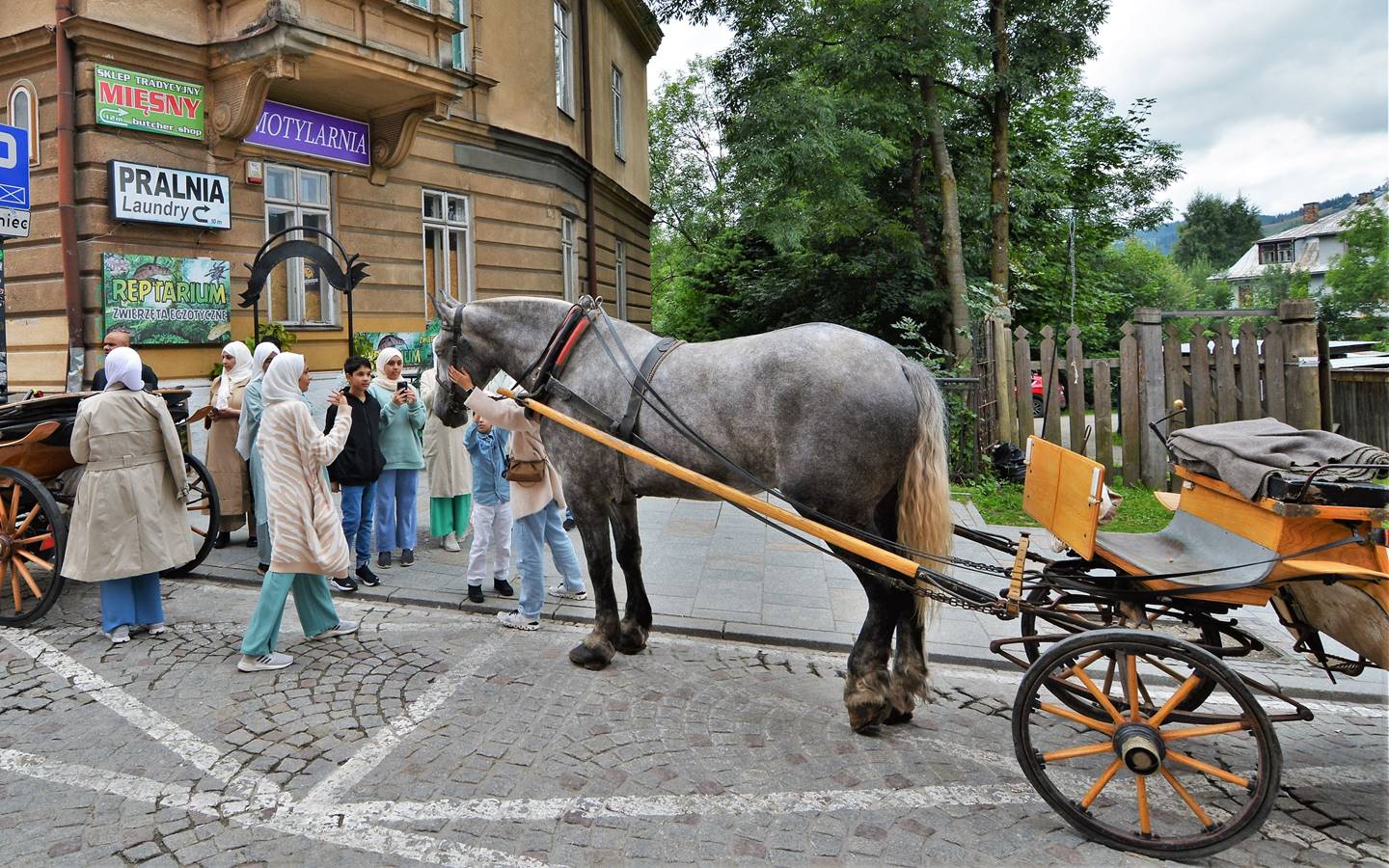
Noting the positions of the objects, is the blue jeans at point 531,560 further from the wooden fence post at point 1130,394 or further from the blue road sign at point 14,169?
the wooden fence post at point 1130,394

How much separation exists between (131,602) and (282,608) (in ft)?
4.08

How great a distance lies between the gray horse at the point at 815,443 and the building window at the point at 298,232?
28.6ft

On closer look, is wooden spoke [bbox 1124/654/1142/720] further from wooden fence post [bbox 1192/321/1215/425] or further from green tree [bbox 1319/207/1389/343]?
green tree [bbox 1319/207/1389/343]

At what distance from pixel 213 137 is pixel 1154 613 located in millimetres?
11500

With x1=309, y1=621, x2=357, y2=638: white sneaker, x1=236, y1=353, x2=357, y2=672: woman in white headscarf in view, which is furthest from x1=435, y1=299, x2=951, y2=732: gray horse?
x1=309, y1=621, x2=357, y2=638: white sneaker

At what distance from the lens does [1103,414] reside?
9.41 meters

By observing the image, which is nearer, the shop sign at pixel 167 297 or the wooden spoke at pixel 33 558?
the wooden spoke at pixel 33 558

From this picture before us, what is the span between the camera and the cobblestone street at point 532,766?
309cm

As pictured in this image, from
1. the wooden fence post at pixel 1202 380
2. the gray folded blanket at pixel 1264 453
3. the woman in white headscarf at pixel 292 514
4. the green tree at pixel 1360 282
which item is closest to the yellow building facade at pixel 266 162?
the woman in white headscarf at pixel 292 514

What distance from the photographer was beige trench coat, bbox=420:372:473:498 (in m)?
7.34

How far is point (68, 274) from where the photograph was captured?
968cm

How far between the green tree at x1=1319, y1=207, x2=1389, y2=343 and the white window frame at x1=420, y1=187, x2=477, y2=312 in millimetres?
33365

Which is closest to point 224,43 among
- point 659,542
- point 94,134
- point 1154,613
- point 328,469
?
point 94,134

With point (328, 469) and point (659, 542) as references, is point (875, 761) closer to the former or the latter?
point (659, 542)
